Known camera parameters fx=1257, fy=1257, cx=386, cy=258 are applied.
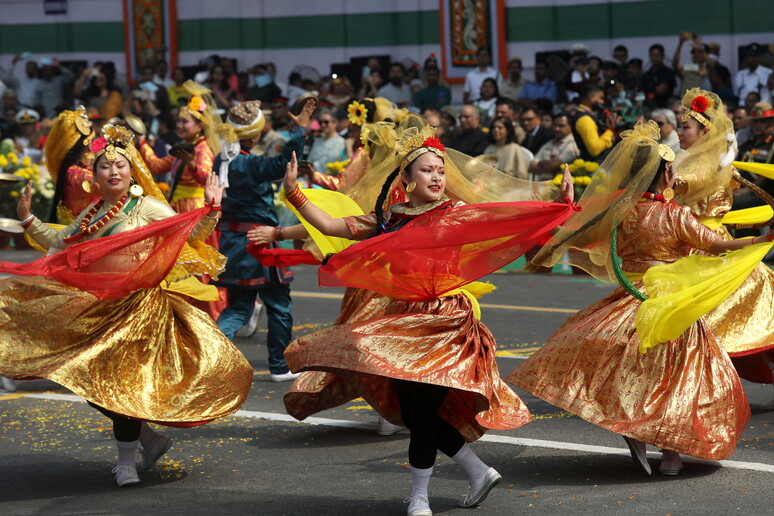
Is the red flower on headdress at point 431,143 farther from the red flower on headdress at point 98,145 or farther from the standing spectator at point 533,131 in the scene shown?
the standing spectator at point 533,131

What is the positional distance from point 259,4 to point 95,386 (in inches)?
670

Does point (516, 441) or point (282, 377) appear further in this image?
point (282, 377)

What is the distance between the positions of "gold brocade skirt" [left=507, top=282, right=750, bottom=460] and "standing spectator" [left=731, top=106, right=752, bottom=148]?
7.20 m

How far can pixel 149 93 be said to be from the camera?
20766mm

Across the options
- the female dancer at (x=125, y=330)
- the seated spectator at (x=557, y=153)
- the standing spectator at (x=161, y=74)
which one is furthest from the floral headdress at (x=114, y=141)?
the standing spectator at (x=161, y=74)

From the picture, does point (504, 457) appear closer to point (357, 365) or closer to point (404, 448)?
point (404, 448)

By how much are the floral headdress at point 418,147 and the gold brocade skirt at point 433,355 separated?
0.68 m

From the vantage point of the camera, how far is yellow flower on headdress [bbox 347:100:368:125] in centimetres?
928

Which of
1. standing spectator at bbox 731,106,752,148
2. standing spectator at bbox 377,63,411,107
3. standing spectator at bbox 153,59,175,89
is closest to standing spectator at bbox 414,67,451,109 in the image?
standing spectator at bbox 377,63,411,107

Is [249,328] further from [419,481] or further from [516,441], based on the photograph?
[419,481]

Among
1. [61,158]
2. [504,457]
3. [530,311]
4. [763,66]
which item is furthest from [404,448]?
[763,66]

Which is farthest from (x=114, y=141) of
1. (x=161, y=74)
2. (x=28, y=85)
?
(x=28, y=85)

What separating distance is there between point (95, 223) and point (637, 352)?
9.33 ft

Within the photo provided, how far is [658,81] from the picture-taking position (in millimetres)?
16422
